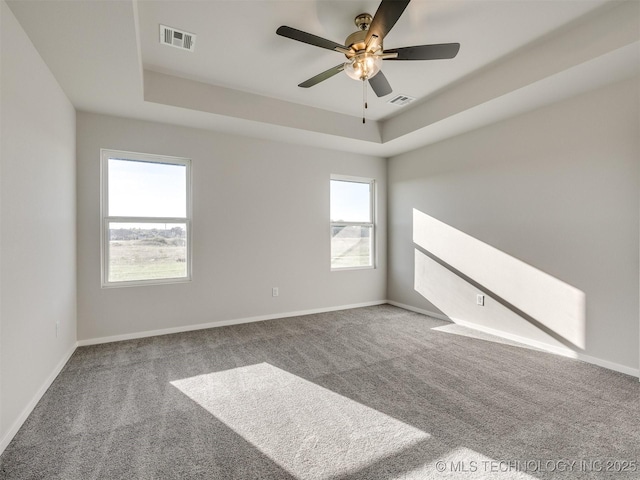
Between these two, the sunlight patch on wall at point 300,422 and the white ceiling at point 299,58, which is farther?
the white ceiling at point 299,58

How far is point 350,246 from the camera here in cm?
529

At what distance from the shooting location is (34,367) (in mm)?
2258

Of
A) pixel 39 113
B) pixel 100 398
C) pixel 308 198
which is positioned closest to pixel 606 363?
pixel 308 198

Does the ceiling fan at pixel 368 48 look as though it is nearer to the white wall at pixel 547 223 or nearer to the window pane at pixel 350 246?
the white wall at pixel 547 223

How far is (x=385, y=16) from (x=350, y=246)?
143 inches

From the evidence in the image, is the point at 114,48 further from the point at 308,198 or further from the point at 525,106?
the point at 525,106

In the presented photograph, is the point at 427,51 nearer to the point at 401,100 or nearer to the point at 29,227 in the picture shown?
the point at 401,100

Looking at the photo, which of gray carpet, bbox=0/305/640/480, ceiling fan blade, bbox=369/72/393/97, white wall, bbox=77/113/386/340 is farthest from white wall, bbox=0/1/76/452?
ceiling fan blade, bbox=369/72/393/97

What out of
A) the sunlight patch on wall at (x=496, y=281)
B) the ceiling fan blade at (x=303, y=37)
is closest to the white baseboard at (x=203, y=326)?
the sunlight patch on wall at (x=496, y=281)

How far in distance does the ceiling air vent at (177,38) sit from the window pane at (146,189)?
1.58 meters

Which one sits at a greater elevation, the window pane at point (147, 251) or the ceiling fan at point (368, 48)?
the ceiling fan at point (368, 48)

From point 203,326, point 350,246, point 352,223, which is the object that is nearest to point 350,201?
point 352,223

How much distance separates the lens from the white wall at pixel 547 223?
2.80 m

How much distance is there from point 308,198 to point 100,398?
134 inches
